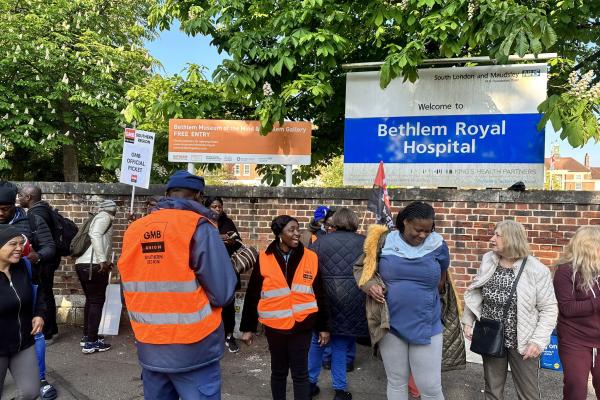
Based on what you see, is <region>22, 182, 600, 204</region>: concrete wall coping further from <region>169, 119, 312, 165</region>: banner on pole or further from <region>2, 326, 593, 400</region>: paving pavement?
<region>2, 326, 593, 400</region>: paving pavement

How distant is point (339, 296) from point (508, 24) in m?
2.99

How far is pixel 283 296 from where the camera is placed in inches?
141

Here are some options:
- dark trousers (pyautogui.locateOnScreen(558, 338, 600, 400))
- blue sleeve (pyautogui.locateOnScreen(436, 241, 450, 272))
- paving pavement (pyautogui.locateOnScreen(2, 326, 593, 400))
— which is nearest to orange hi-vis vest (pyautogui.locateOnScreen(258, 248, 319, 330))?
blue sleeve (pyautogui.locateOnScreen(436, 241, 450, 272))

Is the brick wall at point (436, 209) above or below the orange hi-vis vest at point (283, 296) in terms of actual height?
above

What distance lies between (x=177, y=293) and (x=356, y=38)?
5.48 metres

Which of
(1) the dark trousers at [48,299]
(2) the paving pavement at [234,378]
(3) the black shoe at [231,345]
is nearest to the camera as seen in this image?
(2) the paving pavement at [234,378]

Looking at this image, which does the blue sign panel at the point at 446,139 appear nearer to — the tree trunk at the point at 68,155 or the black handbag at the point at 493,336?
the black handbag at the point at 493,336

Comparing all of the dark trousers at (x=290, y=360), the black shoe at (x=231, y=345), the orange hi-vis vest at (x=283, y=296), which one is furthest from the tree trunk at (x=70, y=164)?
the dark trousers at (x=290, y=360)

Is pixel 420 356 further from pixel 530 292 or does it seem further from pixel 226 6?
pixel 226 6

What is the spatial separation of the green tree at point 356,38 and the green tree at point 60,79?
28.8 feet

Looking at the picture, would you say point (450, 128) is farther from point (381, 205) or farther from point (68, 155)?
point (68, 155)

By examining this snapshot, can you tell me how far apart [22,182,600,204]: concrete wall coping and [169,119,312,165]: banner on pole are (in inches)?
20.0

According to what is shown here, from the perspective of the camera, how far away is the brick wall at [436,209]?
5.25 m

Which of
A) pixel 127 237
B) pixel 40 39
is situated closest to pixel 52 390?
pixel 127 237
